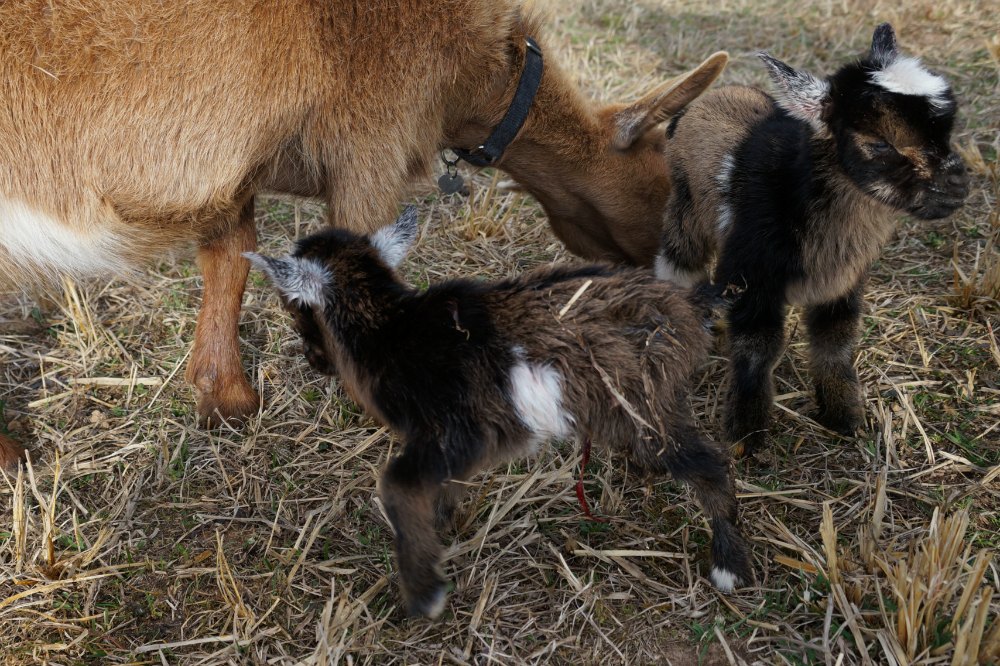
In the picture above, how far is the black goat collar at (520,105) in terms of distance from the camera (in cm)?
329

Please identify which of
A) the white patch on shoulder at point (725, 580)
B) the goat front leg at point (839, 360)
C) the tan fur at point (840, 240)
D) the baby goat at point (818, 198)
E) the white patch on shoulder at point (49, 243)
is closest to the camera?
the white patch on shoulder at point (725, 580)

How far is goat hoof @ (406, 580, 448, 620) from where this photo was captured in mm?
2326

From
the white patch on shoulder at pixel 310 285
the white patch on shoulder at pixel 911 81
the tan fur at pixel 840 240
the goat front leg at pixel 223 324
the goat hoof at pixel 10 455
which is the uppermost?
the white patch on shoulder at pixel 911 81

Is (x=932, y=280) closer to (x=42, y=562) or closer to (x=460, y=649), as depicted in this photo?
(x=460, y=649)

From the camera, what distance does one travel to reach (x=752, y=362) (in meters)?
2.89

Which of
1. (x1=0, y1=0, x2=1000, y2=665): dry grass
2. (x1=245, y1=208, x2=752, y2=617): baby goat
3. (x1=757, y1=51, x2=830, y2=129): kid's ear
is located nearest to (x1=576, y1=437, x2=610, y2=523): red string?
(x1=0, y1=0, x2=1000, y2=665): dry grass

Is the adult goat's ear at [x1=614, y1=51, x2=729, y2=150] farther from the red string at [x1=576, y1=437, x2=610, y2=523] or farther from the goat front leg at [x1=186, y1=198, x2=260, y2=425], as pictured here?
the goat front leg at [x1=186, y1=198, x2=260, y2=425]

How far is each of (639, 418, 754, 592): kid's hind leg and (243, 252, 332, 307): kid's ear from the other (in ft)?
3.52

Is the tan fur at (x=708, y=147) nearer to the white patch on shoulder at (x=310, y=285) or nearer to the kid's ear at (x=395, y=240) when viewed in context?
the kid's ear at (x=395, y=240)

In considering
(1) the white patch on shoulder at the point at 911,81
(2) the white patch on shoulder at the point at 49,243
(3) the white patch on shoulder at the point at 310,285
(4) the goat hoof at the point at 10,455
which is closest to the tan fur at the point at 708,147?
(1) the white patch on shoulder at the point at 911,81

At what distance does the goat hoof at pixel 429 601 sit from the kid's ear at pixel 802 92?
191 cm

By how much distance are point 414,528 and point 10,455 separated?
1.89 meters

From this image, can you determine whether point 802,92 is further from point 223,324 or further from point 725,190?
point 223,324

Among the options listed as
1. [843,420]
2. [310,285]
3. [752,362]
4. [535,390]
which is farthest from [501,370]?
[843,420]
